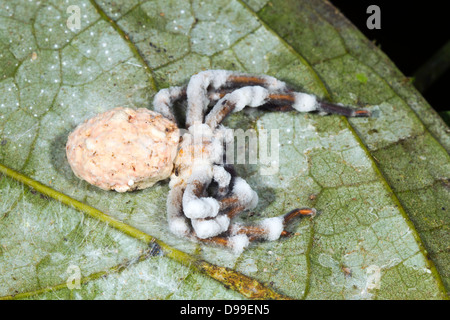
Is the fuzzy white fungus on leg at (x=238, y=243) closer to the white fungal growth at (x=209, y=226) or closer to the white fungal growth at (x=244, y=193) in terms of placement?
the white fungal growth at (x=209, y=226)

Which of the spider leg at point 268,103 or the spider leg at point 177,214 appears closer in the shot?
the spider leg at point 177,214

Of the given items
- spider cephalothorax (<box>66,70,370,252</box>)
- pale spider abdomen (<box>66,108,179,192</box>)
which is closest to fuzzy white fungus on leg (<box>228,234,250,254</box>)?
spider cephalothorax (<box>66,70,370,252</box>)

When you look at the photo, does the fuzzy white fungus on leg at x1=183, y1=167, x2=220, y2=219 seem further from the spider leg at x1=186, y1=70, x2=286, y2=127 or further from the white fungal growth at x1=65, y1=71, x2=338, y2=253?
the spider leg at x1=186, y1=70, x2=286, y2=127

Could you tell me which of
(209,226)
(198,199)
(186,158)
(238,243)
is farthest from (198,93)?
(238,243)

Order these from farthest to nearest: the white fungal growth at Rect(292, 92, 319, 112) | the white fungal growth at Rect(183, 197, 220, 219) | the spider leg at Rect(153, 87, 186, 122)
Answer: the white fungal growth at Rect(292, 92, 319, 112) < the spider leg at Rect(153, 87, 186, 122) < the white fungal growth at Rect(183, 197, 220, 219)

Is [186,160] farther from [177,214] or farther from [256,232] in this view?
[256,232]

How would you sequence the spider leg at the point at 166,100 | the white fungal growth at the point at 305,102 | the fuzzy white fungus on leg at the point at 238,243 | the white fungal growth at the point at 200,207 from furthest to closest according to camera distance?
the white fungal growth at the point at 305,102
the spider leg at the point at 166,100
the fuzzy white fungus on leg at the point at 238,243
the white fungal growth at the point at 200,207

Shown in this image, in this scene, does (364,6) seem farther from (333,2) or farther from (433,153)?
(433,153)

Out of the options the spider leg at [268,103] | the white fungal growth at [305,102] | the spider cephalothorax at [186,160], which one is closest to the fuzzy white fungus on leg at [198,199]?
the spider cephalothorax at [186,160]
